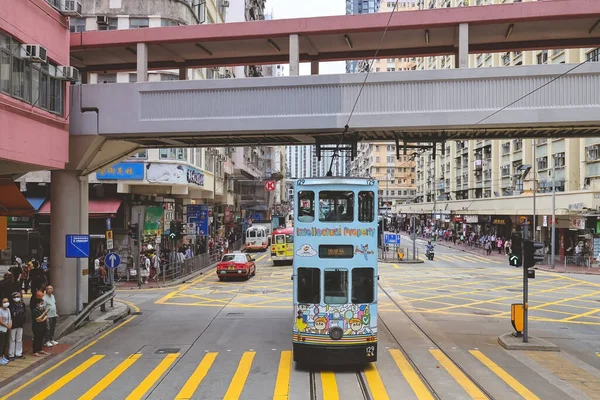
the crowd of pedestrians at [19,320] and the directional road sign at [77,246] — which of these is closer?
the crowd of pedestrians at [19,320]

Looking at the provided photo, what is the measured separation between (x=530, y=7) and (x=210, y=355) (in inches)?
493

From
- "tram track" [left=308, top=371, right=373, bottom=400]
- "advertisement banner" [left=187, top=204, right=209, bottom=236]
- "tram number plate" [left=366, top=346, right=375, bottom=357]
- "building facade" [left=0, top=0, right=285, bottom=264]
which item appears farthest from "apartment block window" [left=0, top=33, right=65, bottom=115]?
"advertisement banner" [left=187, top=204, right=209, bottom=236]

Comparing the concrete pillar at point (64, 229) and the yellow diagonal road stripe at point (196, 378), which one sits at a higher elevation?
the concrete pillar at point (64, 229)

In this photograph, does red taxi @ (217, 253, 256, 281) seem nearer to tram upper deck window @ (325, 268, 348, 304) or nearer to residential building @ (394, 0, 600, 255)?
residential building @ (394, 0, 600, 255)

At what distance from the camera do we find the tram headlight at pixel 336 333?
11.8m

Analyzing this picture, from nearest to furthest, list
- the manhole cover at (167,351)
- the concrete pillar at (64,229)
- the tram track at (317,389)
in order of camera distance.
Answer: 1. the tram track at (317,389)
2. the manhole cover at (167,351)
3. the concrete pillar at (64,229)

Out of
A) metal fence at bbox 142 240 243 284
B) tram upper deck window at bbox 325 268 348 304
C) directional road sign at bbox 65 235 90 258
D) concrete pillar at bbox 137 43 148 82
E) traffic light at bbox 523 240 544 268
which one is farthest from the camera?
metal fence at bbox 142 240 243 284

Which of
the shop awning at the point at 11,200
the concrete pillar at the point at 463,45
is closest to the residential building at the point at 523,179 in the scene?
the concrete pillar at the point at 463,45

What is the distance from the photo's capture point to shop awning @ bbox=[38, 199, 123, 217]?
2938 centimetres

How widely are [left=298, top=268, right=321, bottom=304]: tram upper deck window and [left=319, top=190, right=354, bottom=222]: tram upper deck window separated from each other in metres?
1.17

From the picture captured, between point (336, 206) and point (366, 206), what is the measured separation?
657mm

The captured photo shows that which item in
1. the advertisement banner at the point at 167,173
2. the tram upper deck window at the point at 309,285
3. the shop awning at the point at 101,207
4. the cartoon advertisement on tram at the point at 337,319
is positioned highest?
the advertisement banner at the point at 167,173

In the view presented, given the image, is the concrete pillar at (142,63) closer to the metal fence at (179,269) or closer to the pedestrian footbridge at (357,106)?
the pedestrian footbridge at (357,106)

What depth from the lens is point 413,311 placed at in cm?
2095
